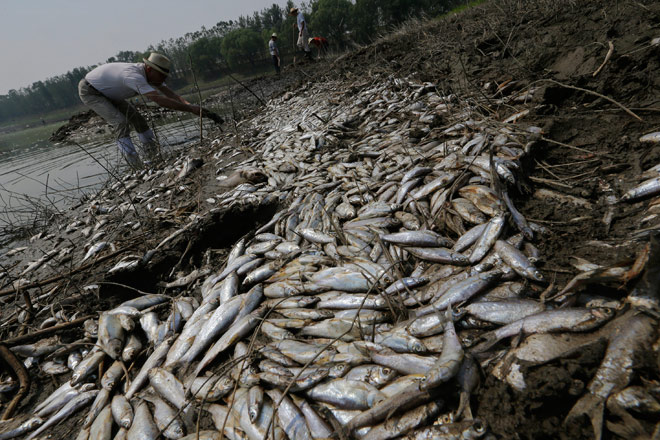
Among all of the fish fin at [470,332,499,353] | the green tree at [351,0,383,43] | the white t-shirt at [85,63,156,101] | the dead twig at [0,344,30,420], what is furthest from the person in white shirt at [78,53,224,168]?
the green tree at [351,0,383,43]

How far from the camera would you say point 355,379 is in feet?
5.50

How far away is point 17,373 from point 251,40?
69.2m

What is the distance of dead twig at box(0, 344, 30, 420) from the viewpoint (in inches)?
102

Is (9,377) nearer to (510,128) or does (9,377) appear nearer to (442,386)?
(442,386)

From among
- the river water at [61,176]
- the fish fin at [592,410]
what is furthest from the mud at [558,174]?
the river water at [61,176]

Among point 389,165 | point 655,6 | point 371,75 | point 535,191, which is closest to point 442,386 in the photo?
point 535,191

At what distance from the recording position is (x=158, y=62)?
763cm

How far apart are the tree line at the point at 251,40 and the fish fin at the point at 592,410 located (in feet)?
22.4

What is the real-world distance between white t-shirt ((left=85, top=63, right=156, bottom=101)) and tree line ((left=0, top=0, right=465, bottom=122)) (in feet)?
4.12

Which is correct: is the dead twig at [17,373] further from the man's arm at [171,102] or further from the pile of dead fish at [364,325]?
the man's arm at [171,102]

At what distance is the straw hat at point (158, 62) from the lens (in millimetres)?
7539

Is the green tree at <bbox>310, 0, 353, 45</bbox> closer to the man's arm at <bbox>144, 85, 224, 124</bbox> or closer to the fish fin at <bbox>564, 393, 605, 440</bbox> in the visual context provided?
the man's arm at <bbox>144, 85, 224, 124</bbox>

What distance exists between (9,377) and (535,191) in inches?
207

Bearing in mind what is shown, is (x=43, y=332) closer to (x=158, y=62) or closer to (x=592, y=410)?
(x=592, y=410)
